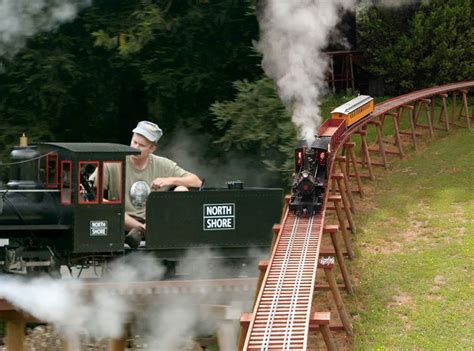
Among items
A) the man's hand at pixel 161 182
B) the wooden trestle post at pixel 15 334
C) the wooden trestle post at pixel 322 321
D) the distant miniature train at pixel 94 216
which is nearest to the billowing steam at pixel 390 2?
the distant miniature train at pixel 94 216

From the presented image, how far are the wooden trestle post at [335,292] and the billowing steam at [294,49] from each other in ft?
14.5

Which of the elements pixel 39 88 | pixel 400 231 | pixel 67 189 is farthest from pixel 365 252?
pixel 39 88

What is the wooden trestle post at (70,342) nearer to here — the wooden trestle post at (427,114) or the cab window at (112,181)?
the cab window at (112,181)

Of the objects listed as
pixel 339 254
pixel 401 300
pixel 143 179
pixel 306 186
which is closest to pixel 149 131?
pixel 143 179

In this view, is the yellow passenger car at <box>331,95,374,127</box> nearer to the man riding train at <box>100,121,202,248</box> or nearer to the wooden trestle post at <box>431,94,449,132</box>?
the wooden trestle post at <box>431,94,449,132</box>

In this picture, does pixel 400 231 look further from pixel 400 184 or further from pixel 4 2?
pixel 4 2

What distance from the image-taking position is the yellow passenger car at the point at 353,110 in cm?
1470

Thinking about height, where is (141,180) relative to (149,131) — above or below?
below

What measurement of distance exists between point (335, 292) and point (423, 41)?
11.2m

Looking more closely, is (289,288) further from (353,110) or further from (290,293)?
(353,110)

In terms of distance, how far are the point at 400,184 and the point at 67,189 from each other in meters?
6.60

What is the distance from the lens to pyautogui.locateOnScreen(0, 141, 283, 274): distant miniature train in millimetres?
11203

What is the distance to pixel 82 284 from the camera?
11180 mm

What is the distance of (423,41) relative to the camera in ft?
66.9
